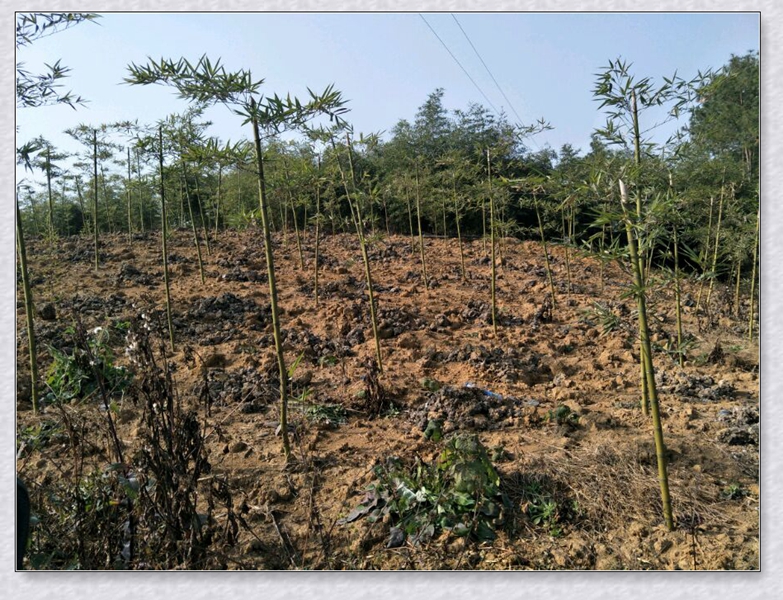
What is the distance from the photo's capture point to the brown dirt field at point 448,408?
2064mm

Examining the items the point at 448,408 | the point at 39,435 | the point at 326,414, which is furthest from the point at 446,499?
the point at 39,435

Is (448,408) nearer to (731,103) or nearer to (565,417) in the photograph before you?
(565,417)

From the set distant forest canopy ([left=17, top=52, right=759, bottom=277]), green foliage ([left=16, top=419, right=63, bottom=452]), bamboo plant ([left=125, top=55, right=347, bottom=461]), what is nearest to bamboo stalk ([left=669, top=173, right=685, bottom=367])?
distant forest canopy ([left=17, top=52, right=759, bottom=277])

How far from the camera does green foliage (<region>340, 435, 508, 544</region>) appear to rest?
2100mm

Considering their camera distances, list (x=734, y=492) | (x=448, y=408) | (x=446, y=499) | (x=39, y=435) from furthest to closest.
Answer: (x=448, y=408)
(x=39, y=435)
(x=734, y=492)
(x=446, y=499)

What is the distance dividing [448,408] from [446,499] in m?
1.17

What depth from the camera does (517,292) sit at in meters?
7.50

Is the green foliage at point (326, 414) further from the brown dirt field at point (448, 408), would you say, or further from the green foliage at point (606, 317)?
the green foliage at point (606, 317)

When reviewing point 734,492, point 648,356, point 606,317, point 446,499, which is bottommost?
point 734,492

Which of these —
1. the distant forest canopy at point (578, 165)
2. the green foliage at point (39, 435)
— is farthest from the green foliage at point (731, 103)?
the green foliage at point (39, 435)

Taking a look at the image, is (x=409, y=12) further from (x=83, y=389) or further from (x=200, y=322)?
(x=200, y=322)

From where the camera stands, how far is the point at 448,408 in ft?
10.9

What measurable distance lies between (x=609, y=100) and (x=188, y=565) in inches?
103

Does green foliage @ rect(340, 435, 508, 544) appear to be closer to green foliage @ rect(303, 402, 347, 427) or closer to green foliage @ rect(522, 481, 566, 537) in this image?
green foliage @ rect(522, 481, 566, 537)
